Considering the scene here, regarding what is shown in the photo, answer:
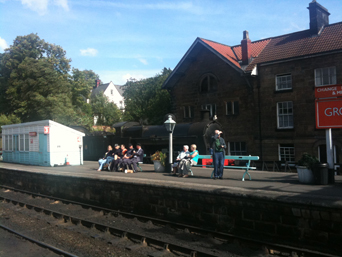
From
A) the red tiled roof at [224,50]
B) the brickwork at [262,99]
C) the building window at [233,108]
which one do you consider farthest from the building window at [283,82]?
the red tiled roof at [224,50]

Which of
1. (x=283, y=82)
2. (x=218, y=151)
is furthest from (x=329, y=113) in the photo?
(x=283, y=82)

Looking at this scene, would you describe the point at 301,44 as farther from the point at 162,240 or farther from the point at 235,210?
the point at 162,240

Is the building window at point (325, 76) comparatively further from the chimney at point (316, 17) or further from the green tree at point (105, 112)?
the green tree at point (105, 112)

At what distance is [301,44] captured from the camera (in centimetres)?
2327

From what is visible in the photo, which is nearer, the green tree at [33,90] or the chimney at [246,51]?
the chimney at [246,51]

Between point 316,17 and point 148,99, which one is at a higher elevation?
point 316,17

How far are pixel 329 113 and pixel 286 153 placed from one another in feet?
43.4

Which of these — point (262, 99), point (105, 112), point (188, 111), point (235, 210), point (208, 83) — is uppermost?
point (105, 112)

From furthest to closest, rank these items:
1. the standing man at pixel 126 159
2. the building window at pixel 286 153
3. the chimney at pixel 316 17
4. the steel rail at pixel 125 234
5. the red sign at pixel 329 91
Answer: the chimney at pixel 316 17
the building window at pixel 286 153
the standing man at pixel 126 159
the red sign at pixel 329 91
the steel rail at pixel 125 234

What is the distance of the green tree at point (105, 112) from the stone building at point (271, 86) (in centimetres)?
2761

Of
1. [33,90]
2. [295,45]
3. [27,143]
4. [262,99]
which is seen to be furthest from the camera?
[33,90]

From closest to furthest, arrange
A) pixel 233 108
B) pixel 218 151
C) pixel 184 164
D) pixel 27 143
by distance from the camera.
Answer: pixel 218 151 → pixel 184 164 → pixel 27 143 → pixel 233 108

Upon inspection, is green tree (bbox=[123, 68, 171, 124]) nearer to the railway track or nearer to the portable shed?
the portable shed

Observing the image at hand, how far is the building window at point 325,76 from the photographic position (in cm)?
2108
